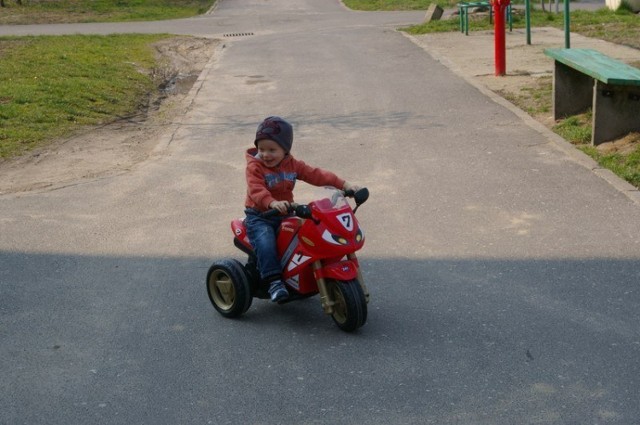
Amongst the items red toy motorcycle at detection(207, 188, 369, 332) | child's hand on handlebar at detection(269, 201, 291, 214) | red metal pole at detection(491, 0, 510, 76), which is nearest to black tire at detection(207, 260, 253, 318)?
red toy motorcycle at detection(207, 188, 369, 332)

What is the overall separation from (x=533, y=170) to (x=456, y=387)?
513 cm

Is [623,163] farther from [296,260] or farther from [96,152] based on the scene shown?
[96,152]

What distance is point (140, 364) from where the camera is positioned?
570cm

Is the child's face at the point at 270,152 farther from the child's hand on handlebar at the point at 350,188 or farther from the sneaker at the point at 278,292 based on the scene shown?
the sneaker at the point at 278,292

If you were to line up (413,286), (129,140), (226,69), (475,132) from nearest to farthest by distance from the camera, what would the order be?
(413,286), (475,132), (129,140), (226,69)

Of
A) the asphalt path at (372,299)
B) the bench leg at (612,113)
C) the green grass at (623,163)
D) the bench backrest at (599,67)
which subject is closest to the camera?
the asphalt path at (372,299)

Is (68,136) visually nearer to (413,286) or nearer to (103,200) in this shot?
(103,200)

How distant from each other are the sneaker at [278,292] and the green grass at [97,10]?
30.6 metres

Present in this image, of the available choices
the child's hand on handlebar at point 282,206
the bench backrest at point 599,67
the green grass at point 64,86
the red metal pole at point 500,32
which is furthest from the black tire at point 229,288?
the red metal pole at point 500,32

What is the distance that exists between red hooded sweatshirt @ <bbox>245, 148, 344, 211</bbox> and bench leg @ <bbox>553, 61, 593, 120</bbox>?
6818 millimetres

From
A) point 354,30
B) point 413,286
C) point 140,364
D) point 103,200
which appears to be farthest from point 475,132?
point 354,30

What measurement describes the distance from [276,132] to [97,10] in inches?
1379

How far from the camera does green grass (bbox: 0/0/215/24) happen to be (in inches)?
1419

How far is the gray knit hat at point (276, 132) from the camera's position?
20.1 feet
